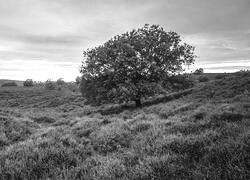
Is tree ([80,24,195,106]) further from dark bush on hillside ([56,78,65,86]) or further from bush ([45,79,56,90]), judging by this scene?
dark bush on hillside ([56,78,65,86])

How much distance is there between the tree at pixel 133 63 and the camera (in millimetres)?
18156

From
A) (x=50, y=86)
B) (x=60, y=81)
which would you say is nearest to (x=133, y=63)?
(x=50, y=86)

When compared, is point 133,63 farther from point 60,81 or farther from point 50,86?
point 60,81

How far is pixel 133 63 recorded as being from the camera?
1797 centimetres

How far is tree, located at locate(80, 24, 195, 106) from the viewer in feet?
59.6

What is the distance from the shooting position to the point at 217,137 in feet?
17.5

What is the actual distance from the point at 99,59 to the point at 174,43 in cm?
746

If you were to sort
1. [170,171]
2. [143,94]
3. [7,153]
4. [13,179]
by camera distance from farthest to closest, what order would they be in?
[143,94], [7,153], [13,179], [170,171]

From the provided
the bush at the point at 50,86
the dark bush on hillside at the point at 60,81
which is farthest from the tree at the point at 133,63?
the dark bush on hillside at the point at 60,81

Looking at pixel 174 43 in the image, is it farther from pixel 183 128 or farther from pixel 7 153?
pixel 7 153

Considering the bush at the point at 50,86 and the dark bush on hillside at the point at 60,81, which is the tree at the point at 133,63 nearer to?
the bush at the point at 50,86

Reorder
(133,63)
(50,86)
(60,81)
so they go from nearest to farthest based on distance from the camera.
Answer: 1. (133,63)
2. (50,86)
3. (60,81)

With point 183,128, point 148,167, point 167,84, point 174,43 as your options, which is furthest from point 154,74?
point 148,167

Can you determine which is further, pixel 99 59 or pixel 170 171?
pixel 99 59
